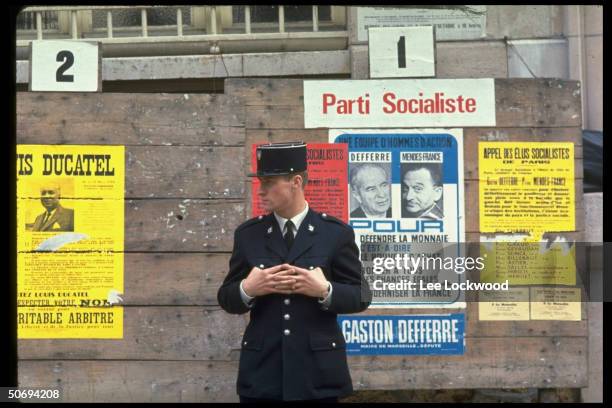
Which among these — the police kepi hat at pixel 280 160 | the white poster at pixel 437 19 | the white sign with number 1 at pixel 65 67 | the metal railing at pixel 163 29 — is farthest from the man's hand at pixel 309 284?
the metal railing at pixel 163 29

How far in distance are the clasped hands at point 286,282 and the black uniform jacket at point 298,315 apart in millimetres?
94

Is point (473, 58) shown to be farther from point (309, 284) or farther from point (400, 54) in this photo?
point (309, 284)

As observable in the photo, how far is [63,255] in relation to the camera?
6.87 meters

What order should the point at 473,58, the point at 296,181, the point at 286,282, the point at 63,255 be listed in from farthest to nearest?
the point at 473,58, the point at 63,255, the point at 296,181, the point at 286,282

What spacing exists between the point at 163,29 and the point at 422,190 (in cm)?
365

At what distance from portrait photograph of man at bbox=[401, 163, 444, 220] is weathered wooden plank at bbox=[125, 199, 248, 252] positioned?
3.67ft

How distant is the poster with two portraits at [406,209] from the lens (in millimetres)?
6945

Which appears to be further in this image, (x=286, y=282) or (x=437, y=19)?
(x=437, y=19)

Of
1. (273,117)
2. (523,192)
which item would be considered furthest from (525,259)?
(273,117)

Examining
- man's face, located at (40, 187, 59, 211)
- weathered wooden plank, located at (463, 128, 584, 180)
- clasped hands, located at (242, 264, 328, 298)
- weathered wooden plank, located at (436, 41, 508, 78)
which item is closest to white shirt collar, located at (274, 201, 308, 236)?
clasped hands, located at (242, 264, 328, 298)

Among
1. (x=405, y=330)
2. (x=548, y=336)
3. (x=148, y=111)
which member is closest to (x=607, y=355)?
(x=548, y=336)

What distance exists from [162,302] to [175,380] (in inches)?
21.0

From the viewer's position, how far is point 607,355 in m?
7.41

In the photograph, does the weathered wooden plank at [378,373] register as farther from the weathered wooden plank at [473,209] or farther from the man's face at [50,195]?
the man's face at [50,195]
